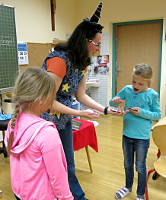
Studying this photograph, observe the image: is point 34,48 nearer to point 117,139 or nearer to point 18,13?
point 18,13

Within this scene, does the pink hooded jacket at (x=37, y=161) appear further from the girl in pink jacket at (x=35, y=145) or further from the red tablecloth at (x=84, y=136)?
the red tablecloth at (x=84, y=136)

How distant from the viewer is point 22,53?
11.5 feet

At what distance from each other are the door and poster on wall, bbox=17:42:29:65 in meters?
1.98

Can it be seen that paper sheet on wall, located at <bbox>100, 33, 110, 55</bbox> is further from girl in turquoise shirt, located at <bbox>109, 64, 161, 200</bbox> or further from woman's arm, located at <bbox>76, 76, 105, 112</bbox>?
woman's arm, located at <bbox>76, 76, 105, 112</bbox>

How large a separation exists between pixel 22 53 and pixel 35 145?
284 centimetres

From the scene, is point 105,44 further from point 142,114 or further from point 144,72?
point 142,114

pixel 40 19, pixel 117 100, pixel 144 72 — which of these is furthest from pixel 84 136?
pixel 40 19

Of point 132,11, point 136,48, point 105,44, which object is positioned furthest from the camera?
point 105,44

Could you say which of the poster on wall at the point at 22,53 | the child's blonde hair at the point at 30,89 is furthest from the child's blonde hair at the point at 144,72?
the poster on wall at the point at 22,53

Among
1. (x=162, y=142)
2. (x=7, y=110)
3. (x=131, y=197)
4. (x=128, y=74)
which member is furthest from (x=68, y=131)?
(x=128, y=74)

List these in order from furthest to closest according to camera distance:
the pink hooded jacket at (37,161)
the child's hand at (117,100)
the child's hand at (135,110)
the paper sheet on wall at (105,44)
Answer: the paper sheet on wall at (105,44) < the child's hand at (117,100) < the child's hand at (135,110) < the pink hooded jacket at (37,161)

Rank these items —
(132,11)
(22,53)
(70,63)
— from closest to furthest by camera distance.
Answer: (70,63) → (22,53) → (132,11)

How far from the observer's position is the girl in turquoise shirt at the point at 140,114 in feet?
5.58

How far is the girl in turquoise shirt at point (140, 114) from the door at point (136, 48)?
2709 mm
